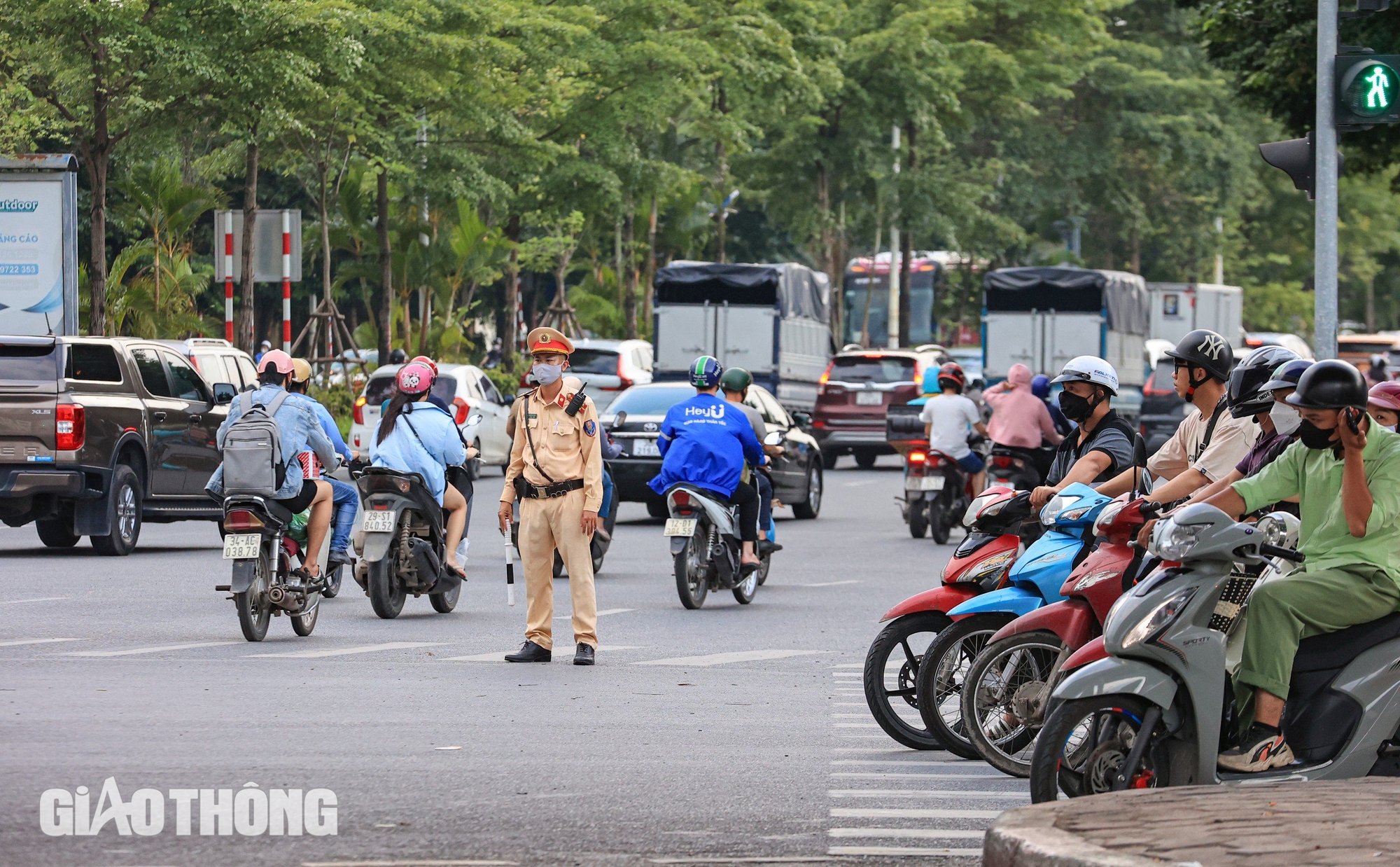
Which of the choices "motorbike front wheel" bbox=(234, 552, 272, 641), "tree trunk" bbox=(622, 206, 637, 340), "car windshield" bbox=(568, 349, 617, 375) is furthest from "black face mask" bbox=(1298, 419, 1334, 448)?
"tree trunk" bbox=(622, 206, 637, 340)

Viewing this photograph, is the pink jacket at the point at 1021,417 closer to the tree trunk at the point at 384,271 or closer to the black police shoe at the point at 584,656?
the black police shoe at the point at 584,656

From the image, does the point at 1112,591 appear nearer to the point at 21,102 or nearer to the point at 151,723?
the point at 151,723

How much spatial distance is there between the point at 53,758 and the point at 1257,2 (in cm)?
1815

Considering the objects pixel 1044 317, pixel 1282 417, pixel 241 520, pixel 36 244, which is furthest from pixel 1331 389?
pixel 1044 317

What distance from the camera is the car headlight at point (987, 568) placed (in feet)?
26.2

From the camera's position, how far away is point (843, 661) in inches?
430

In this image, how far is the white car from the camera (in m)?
→ 25.3

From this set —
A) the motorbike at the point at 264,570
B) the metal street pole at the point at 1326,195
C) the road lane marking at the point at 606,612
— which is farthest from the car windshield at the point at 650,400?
the motorbike at the point at 264,570

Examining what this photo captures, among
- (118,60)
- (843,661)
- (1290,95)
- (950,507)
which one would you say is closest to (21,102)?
(118,60)

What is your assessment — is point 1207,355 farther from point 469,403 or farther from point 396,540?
point 469,403

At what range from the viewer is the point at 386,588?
12.6m

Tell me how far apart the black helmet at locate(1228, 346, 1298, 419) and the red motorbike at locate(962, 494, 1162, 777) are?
746 millimetres

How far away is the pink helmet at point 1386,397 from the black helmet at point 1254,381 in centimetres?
42

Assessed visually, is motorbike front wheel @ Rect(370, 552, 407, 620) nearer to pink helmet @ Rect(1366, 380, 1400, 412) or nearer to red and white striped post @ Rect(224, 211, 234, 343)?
pink helmet @ Rect(1366, 380, 1400, 412)
